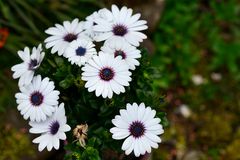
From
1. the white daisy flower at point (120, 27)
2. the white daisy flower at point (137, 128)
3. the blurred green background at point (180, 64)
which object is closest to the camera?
the white daisy flower at point (137, 128)

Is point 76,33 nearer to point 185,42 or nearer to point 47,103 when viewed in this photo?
point 47,103

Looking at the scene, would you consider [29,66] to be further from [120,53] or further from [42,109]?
[120,53]

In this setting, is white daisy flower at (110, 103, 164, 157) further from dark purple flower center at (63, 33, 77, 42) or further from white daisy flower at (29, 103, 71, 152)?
dark purple flower center at (63, 33, 77, 42)

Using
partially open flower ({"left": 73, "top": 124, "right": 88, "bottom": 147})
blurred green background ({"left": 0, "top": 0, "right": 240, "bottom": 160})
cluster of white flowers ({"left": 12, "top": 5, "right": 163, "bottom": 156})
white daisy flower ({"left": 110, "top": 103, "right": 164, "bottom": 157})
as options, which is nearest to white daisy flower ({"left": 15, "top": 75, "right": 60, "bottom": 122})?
cluster of white flowers ({"left": 12, "top": 5, "right": 163, "bottom": 156})

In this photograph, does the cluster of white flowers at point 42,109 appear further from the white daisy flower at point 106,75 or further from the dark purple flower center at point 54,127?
the white daisy flower at point 106,75

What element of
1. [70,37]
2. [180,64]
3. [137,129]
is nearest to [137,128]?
[137,129]

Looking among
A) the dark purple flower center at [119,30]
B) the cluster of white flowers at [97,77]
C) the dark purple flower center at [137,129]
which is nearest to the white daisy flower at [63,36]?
the cluster of white flowers at [97,77]

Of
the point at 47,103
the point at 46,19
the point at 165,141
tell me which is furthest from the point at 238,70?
the point at 47,103
